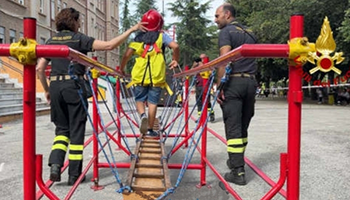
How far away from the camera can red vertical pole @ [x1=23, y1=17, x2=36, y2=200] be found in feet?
5.70

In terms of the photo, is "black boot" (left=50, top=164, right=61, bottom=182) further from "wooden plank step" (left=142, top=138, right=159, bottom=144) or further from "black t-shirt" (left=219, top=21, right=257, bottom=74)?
"black t-shirt" (left=219, top=21, right=257, bottom=74)

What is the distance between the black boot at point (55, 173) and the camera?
3.08m

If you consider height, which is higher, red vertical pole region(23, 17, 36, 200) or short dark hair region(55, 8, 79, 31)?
short dark hair region(55, 8, 79, 31)

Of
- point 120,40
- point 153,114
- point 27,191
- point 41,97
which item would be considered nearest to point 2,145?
point 153,114

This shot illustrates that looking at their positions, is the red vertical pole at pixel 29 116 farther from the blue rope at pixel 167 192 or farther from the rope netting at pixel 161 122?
the blue rope at pixel 167 192

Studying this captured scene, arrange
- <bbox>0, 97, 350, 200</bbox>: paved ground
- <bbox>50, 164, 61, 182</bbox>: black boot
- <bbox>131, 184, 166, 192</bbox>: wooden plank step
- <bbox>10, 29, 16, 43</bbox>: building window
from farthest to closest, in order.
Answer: <bbox>10, 29, 16, 43</bbox>: building window < <bbox>0, 97, 350, 200</bbox>: paved ground < <bbox>50, 164, 61, 182</bbox>: black boot < <bbox>131, 184, 166, 192</bbox>: wooden plank step

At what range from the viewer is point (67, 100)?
3449mm

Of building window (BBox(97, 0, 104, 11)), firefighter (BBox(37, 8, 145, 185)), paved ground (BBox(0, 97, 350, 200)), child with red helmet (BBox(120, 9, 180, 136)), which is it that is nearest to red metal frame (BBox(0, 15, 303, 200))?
firefighter (BBox(37, 8, 145, 185))

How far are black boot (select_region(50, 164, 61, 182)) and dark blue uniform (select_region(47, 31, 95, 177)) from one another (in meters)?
0.14

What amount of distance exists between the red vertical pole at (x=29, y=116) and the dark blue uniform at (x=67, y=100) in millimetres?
1597

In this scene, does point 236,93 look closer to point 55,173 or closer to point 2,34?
point 55,173

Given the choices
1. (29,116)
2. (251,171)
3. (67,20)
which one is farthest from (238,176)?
(29,116)

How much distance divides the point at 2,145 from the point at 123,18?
41177mm

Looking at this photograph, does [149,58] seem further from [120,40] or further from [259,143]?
[259,143]
